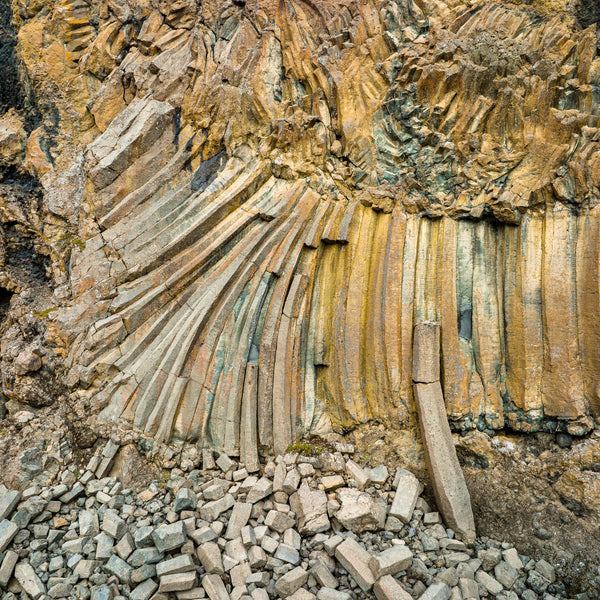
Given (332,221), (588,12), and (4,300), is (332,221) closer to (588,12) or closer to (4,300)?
(588,12)

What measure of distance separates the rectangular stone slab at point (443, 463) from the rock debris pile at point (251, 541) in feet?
0.58

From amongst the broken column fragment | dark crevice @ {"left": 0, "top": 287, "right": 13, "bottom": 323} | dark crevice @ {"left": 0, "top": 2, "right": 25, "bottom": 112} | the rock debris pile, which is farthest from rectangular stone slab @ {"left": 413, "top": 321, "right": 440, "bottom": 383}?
dark crevice @ {"left": 0, "top": 2, "right": 25, "bottom": 112}

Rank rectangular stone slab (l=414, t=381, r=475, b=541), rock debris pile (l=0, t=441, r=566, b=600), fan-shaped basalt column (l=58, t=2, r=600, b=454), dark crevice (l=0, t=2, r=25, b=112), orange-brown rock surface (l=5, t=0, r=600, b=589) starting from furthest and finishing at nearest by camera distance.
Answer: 1. dark crevice (l=0, t=2, r=25, b=112)
2. fan-shaped basalt column (l=58, t=2, r=600, b=454)
3. orange-brown rock surface (l=5, t=0, r=600, b=589)
4. rectangular stone slab (l=414, t=381, r=475, b=541)
5. rock debris pile (l=0, t=441, r=566, b=600)

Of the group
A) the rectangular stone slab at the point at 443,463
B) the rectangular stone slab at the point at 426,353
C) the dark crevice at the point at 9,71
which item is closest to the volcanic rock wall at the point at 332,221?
the rectangular stone slab at the point at 426,353

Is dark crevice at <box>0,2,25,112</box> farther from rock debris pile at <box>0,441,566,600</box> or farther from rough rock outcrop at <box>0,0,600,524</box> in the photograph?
rock debris pile at <box>0,441,566,600</box>

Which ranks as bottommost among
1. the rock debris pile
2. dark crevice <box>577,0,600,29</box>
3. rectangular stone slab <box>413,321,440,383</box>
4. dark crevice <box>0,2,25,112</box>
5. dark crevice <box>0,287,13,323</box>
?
the rock debris pile

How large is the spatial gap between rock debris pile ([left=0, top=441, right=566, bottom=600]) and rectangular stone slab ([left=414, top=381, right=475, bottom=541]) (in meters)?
0.18

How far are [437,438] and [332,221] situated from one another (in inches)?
146

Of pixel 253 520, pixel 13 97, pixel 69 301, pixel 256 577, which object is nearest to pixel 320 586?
pixel 256 577

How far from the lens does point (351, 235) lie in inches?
284

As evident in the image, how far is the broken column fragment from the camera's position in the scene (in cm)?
545

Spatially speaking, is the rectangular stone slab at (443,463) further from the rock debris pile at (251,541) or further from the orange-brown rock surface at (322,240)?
the orange-brown rock surface at (322,240)

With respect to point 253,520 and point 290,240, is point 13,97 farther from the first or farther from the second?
point 253,520

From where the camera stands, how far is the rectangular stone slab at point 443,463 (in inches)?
214
